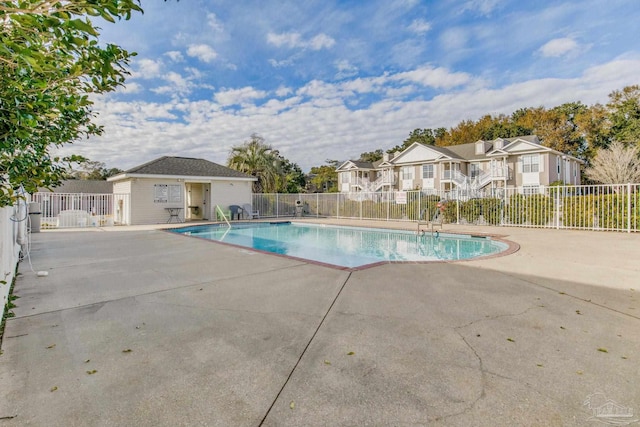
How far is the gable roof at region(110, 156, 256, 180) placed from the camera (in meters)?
17.4

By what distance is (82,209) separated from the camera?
57.6 feet

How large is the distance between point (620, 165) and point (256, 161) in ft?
95.9

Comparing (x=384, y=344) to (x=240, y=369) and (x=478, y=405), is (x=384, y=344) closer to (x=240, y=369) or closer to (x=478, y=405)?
(x=478, y=405)

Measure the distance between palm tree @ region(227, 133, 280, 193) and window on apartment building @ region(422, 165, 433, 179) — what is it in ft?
52.5

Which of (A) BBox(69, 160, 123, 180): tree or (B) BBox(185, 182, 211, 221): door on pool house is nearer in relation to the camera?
(B) BBox(185, 182, 211, 221): door on pool house

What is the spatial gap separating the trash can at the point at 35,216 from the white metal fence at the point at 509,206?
1182 cm

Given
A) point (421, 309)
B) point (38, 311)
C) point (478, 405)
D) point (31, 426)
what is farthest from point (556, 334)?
point (38, 311)

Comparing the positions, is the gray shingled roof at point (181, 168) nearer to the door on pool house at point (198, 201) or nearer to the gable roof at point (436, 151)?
the door on pool house at point (198, 201)

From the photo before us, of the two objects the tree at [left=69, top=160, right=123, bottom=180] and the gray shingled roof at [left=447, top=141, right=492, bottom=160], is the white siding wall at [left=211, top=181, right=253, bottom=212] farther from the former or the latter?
the tree at [left=69, top=160, right=123, bottom=180]

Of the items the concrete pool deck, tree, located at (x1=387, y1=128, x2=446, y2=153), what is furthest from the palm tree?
tree, located at (x1=387, y1=128, x2=446, y2=153)

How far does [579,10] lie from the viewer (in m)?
11.1

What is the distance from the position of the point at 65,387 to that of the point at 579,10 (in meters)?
16.5

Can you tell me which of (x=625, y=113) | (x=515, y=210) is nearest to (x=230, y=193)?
(x=515, y=210)

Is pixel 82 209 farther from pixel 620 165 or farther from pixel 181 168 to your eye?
pixel 620 165
